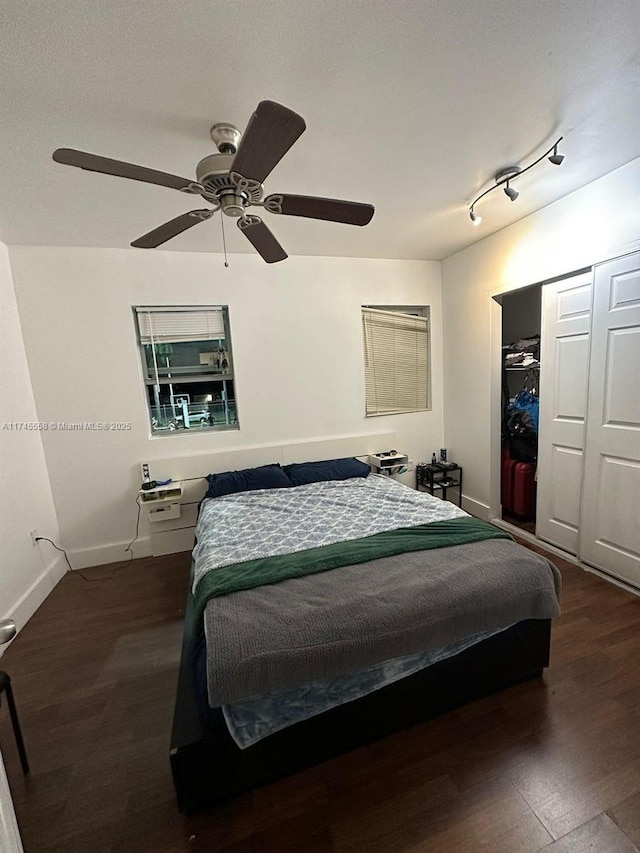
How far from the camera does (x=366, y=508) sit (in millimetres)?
2553

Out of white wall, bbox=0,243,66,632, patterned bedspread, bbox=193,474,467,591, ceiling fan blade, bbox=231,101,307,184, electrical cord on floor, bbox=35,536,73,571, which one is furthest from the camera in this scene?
electrical cord on floor, bbox=35,536,73,571

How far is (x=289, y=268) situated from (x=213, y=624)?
305 cm

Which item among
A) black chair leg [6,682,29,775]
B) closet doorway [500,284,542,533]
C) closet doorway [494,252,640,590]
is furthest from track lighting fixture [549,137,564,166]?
black chair leg [6,682,29,775]

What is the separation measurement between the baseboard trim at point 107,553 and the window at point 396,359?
2.55 m

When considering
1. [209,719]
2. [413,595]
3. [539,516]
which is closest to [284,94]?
[413,595]

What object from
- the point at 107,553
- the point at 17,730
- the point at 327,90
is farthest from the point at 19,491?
the point at 327,90

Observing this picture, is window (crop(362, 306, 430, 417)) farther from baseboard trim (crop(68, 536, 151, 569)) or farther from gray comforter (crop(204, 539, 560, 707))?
baseboard trim (crop(68, 536, 151, 569))

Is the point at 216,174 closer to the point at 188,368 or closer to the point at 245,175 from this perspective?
the point at 245,175

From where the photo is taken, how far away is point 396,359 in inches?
Answer: 153

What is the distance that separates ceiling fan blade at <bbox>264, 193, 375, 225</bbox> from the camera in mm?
1517

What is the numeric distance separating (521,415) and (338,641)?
3.05 meters

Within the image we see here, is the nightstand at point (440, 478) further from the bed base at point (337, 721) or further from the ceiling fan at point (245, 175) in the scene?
the ceiling fan at point (245, 175)

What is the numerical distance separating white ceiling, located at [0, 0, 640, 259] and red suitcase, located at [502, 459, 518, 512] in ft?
7.65

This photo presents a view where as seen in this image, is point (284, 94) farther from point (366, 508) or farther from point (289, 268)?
point (366, 508)
